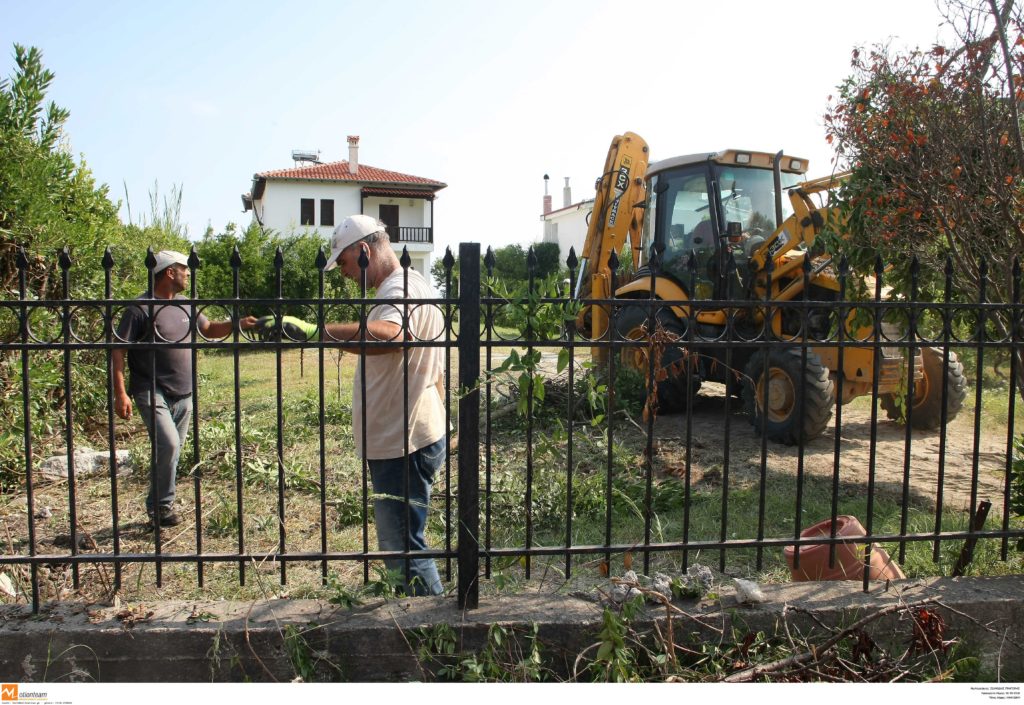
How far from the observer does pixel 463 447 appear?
279cm

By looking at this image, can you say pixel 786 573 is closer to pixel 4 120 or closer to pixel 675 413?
pixel 675 413

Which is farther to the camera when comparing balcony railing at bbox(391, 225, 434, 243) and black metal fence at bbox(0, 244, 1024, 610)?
balcony railing at bbox(391, 225, 434, 243)

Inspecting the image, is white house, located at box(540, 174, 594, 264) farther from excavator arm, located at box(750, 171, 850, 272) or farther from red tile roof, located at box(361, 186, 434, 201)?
excavator arm, located at box(750, 171, 850, 272)

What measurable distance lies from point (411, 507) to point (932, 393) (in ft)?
22.0

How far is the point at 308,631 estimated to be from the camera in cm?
268

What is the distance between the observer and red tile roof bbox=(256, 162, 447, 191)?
37500mm

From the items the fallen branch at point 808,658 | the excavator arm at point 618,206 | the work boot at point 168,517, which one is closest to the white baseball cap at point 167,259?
the work boot at point 168,517

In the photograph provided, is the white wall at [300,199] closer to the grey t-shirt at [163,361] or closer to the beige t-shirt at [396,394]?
the grey t-shirt at [163,361]

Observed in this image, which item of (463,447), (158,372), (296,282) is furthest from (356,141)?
(463,447)

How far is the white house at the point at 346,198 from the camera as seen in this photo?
37656mm

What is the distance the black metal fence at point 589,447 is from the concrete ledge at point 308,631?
141 millimetres

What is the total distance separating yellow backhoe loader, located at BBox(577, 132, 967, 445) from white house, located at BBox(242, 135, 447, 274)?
96.8ft

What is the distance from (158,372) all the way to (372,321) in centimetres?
273

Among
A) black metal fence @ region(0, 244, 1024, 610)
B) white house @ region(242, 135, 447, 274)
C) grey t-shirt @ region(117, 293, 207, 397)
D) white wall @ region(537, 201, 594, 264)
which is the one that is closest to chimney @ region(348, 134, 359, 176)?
white house @ region(242, 135, 447, 274)
